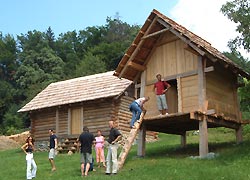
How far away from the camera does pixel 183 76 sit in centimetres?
1867

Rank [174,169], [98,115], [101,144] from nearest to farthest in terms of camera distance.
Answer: [174,169], [101,144], [98,115]

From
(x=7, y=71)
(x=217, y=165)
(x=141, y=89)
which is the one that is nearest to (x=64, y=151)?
(x=141, y=89)

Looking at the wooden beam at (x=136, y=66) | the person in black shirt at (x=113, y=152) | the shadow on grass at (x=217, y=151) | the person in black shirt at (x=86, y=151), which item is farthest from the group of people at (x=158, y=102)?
the person in black shirt at (x=86, y=151)

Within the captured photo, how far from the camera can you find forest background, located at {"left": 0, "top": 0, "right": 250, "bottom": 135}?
66.9 meters

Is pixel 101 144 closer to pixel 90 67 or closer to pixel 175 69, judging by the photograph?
pixel 175 69

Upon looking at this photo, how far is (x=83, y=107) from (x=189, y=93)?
14576 mm

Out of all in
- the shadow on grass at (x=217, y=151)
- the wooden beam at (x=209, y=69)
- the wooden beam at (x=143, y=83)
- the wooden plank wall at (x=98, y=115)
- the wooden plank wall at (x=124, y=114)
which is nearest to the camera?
the shadow on grass at (x=217, y=151)

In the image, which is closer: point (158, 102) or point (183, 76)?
point (183, 76)

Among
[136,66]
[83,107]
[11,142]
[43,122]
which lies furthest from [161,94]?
[11,142]

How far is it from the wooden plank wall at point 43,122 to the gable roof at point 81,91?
2.62 ft

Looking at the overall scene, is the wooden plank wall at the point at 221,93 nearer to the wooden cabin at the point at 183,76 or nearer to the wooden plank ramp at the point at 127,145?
the wooden cabin at the point at 183,76

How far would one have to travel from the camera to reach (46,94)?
1412 inches

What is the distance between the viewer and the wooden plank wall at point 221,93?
727 inches

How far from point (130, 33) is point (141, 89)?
228 feet
